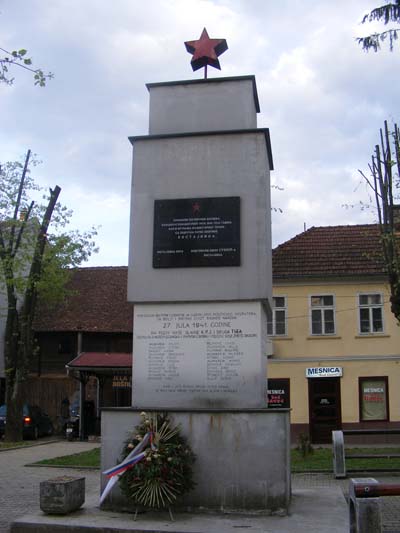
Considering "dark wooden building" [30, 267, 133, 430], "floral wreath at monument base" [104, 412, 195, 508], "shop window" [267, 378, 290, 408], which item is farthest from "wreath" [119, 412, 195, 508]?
"dark wooden building" [30, 267, 133, 430]

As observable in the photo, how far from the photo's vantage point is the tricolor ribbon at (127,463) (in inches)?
320

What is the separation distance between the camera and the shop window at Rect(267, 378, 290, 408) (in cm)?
2628

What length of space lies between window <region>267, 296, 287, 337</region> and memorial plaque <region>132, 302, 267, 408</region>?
17.7 m

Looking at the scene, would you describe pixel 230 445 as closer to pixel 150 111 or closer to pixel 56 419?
pixel 150 111

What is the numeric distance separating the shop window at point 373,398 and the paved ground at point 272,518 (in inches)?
469

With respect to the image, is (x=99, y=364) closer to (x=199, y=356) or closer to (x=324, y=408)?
(x=324, y=408)

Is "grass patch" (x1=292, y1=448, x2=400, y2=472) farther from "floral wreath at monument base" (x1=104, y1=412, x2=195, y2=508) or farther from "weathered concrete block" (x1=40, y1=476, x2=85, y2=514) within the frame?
"weathered concrete block" (x1=40, y1=476, x2=85, y2=514)

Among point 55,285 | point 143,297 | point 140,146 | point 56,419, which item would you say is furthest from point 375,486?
point 56,419

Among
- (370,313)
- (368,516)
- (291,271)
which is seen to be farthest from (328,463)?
(291,271)

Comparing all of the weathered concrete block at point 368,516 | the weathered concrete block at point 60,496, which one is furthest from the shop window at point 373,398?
the weathered concrete block at point 368,516

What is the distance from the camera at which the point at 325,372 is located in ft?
85.7

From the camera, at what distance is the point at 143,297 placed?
935 centimetres

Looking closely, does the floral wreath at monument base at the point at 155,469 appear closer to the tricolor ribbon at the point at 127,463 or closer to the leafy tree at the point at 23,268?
the tricolor ribbon at the point at 127,463

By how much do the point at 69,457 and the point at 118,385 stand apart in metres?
9.01
